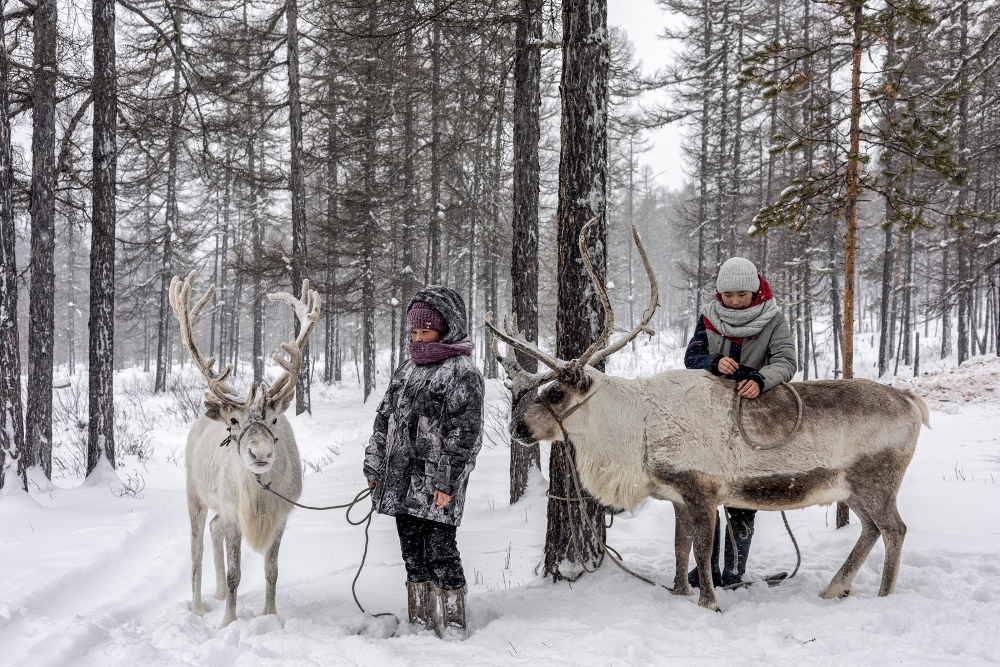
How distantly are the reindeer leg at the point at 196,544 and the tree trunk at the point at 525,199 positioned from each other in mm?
3228

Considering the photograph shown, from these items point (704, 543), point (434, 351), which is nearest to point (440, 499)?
point (434, 351)

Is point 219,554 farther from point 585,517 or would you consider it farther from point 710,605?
point 710,605

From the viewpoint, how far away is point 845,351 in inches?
263

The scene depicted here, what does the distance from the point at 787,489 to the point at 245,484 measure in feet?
12.1

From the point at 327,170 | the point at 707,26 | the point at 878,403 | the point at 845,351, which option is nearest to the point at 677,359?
the point at 707,26

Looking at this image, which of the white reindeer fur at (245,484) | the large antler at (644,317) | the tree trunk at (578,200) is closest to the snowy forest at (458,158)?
the tree trunk at (578,200)

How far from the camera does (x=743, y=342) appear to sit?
13.2ft

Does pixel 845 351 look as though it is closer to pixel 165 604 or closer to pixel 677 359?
pixel 165 604

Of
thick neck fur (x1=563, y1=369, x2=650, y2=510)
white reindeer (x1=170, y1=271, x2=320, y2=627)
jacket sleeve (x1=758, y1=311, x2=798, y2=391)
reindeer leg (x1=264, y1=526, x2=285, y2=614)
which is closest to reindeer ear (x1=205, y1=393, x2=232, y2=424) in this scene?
white reindeer (x1=170, y1=271, x2=320, y2=627)

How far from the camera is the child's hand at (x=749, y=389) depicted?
3.70 metres

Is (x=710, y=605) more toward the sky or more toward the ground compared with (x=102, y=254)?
more toward the ground

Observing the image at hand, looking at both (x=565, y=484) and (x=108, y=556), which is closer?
(x=565, y=484)

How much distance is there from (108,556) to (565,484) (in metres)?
4.12

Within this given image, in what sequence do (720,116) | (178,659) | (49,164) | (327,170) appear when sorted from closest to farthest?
(178,659)
(49,164)
(327,170)
(720,116)
